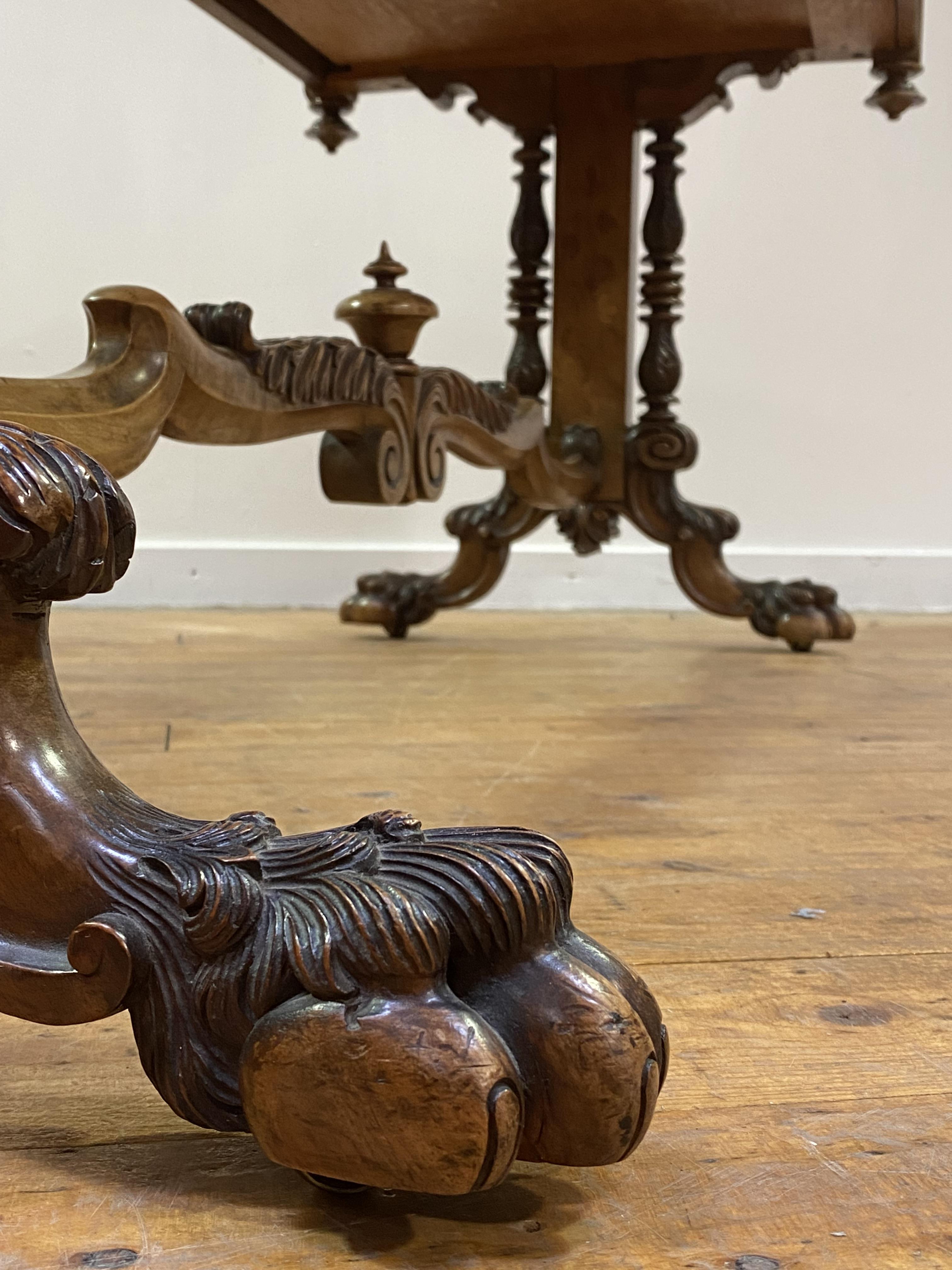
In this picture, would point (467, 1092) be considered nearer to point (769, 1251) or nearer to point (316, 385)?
point (769, 1251)

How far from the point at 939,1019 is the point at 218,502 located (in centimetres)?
180

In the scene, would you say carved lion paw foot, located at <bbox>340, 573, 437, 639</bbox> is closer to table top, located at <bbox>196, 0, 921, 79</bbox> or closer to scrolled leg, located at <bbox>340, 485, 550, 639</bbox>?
scrolled leg, located at <bbox>340, 485, 550, 639</bbox>

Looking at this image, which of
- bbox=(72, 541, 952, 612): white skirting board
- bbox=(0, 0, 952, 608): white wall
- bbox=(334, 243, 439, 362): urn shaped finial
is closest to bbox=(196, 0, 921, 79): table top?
bbox=(334, 243, 439, 362): urn shaped finial

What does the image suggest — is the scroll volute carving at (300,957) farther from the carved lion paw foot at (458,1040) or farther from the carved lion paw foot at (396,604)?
the carved lion paw foot at (396,604)

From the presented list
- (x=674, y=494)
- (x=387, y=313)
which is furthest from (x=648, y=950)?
(x=674, y=494)

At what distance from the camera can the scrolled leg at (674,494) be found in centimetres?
152

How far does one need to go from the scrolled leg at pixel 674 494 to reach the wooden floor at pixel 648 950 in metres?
0.17

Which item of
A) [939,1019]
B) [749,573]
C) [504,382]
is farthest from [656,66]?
[939,1019]

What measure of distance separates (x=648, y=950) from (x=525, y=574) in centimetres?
168

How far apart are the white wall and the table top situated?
749 millimetres

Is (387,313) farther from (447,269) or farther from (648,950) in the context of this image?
(447,269)

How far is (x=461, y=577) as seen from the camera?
170 centimetres

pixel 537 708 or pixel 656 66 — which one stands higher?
pixel 656 66

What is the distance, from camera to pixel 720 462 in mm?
2209
